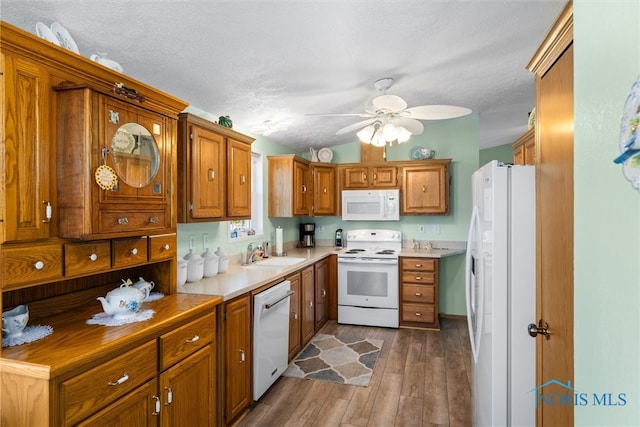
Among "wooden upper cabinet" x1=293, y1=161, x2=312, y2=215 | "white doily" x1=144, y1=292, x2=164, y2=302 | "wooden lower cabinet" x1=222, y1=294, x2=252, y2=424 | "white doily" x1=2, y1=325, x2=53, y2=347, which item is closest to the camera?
"white doily" x1=2, y1=325, x2=53, y2=347

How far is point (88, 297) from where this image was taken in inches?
73.1

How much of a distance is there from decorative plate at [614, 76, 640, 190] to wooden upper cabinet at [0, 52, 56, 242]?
1737 millimetres

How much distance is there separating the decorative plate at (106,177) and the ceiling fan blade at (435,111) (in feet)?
6.32

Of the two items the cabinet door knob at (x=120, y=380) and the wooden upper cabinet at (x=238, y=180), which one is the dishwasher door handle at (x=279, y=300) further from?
the cabinet door knob at (x=120, y=380)

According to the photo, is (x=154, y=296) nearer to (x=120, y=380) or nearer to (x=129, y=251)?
(x=129, y=251)

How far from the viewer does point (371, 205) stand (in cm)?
464

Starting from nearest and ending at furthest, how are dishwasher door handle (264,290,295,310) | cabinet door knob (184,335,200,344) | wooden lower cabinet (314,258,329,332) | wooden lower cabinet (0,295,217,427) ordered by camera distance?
wooden lower cabinet (0,295,217,427) → cabinet door knob (184,335,200,344) → dishwasher door handle (264,290,295,310) → wooden lower cabinet (314,258,329,332)

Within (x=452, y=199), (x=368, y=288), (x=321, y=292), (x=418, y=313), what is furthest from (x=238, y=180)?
(x=452, y=199)

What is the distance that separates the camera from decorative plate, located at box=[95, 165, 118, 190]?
1.48 metres

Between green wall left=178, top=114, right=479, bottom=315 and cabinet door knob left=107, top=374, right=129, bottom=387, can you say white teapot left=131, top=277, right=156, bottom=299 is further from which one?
green wall left=178, top=114, right=479, bottom=315

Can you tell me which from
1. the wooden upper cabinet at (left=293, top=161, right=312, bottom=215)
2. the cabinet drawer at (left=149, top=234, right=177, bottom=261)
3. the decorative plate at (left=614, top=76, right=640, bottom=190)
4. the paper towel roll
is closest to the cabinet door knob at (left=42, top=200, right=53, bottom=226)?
the cabinet drawer at (left=149, top=234, right=177, bottom=261)

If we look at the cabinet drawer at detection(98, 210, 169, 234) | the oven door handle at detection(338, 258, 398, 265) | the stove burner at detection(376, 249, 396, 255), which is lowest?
the oven door handle at detection(338, 258, 398, 265)

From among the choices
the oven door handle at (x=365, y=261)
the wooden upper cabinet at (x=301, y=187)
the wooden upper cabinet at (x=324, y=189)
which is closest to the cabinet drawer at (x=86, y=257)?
the wooden upper cabinet at (x=301, y=187)

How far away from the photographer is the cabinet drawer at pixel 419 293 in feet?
13.5
